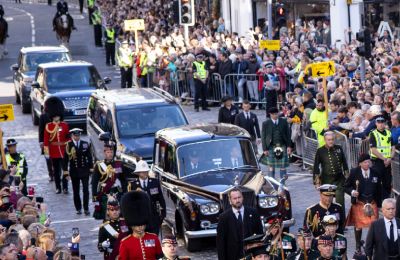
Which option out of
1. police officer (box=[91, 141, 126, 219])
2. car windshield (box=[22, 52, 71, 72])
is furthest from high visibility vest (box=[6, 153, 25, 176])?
car windshield (box=[22, 52, 71, 72])

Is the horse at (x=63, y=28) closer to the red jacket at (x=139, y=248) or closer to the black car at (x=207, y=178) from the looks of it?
the black car at (x=207, y=178)

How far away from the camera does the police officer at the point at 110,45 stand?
4894 centimetres

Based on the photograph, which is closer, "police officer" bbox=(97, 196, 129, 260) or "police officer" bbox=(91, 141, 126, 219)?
"police officer" bbox=(97, 196, 129, 260)

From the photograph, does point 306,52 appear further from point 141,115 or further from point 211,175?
point 211,175

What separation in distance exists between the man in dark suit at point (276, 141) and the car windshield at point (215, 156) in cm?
302

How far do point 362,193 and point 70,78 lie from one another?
55.2ft

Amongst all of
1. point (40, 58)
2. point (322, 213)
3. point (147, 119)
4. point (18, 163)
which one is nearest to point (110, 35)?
point (40, 58)

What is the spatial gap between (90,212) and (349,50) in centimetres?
1136

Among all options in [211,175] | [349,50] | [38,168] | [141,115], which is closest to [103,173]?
[211,175]

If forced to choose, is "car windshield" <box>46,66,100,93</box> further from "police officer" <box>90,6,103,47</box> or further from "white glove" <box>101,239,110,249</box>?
"police officer" <box>90,6,103,47</box>

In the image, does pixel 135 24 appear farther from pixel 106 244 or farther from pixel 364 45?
pixel 106 244

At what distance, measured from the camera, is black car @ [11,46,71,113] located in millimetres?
38844

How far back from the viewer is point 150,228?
18.9 meters

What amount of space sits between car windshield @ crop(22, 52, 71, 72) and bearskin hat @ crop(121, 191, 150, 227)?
79.2 ft
